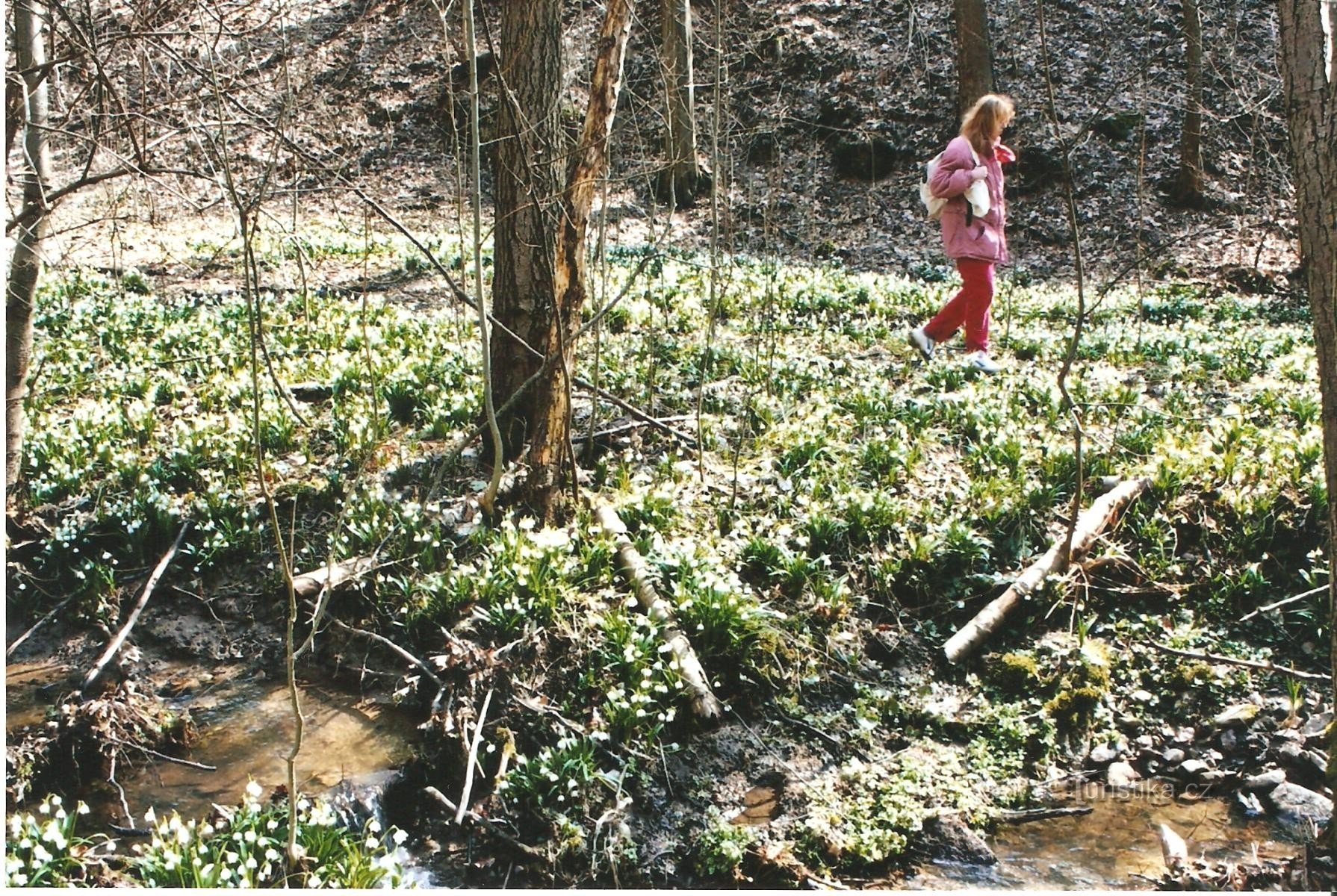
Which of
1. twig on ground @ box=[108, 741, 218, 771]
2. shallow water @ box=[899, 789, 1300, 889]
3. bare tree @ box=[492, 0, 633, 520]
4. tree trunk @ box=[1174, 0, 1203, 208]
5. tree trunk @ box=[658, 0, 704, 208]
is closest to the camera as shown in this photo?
shallow water @ box=[899, 789, 1300, 889]

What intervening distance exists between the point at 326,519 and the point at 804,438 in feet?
10.3

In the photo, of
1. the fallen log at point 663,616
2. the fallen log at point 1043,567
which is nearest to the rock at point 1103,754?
the fallen log at point 1043,567

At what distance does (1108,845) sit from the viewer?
400 centimetres

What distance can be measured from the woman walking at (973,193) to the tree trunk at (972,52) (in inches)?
297

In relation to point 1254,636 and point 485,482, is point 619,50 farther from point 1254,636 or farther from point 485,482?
point 1254,636

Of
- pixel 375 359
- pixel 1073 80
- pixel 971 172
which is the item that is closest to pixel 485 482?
pixel 375 359

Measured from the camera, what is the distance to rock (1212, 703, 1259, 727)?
186 inches

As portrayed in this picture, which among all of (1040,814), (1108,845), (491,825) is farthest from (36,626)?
(1108,845)

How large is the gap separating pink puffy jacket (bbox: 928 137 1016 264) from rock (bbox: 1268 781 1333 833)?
14.4 feet

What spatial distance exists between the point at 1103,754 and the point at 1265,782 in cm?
64

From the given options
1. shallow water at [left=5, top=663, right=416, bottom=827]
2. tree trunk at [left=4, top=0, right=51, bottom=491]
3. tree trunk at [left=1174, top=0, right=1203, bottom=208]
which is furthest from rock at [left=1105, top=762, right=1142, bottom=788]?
tree trunk at [left=1174, top=0, right=1203, bottom=208]

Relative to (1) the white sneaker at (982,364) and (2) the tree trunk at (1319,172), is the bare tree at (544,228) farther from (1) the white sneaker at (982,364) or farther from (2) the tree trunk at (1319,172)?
(1) the white sneaker at (982,364)

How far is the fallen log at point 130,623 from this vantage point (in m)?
4.78

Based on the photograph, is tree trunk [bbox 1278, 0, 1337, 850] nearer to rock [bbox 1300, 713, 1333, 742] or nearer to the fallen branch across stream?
the fallen branch across stream
